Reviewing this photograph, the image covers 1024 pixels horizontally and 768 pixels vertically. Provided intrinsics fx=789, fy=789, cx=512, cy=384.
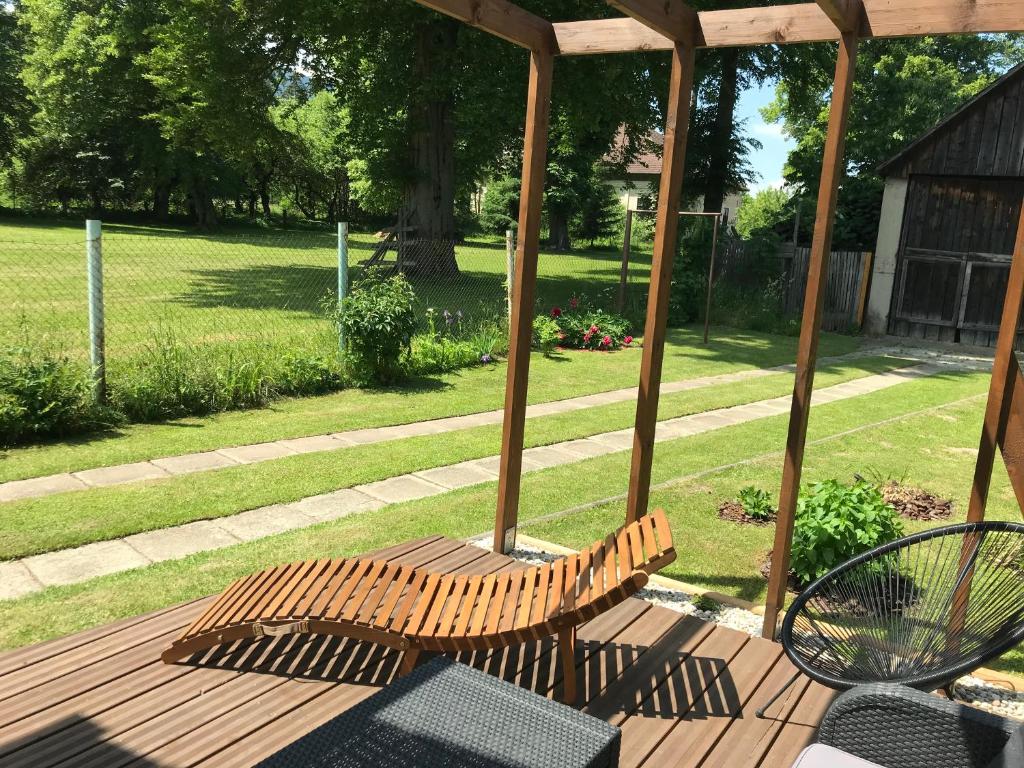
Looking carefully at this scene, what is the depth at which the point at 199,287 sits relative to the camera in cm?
1761

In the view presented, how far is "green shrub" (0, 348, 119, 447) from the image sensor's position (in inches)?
254

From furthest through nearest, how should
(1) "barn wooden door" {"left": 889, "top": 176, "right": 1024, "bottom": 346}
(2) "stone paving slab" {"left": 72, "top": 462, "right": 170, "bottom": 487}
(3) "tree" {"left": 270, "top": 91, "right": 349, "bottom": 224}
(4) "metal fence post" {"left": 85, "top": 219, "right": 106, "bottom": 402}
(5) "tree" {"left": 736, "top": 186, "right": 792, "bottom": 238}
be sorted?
(3) "tree" {"left": 270, "top": 91, "right": 349, "bottom": 224} < (5) "tree" {"left": 736, "top": 186, "right": 792, "bottom": 238} < (1) "barn wooden door" {"left": 889, "top": 176, "right": 1024, "bottom": 346} < (4) "metal fence post" {"left": 85, "top": 219, "right": 106, "bottom": 402} < (2) "stone paving slab" {"left": 72, "top": 462, "right": 170, "bottom": 487}

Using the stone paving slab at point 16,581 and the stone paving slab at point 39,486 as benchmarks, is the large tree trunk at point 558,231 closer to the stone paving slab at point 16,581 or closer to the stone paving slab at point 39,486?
the stone paving slab at point 39,486

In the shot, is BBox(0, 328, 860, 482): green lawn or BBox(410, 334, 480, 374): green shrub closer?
BBox(0, 328, 860, 482): green lawn

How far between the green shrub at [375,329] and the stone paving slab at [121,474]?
3.31 metres

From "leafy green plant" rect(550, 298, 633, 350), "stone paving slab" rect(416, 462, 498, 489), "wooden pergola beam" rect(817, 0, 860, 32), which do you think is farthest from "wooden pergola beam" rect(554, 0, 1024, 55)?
"leafy green plant" rect(550, 298, 633, 350)

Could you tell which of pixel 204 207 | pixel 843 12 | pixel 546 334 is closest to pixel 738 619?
pixel 843 12

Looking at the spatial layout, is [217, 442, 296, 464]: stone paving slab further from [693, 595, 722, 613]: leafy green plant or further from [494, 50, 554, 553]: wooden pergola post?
[693, 595, 722, 613]: leafy green plant

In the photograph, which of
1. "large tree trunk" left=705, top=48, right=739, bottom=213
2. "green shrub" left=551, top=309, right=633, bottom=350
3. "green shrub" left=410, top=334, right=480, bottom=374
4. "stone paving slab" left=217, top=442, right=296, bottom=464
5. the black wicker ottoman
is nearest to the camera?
the black wicker ottoman

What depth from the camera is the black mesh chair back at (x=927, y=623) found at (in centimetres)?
269

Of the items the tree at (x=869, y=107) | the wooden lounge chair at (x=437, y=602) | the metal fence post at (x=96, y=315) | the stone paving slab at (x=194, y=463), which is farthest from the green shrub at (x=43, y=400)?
the tree at (x=869, y=107)

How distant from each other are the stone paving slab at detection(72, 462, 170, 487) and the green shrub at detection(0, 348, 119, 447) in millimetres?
1001

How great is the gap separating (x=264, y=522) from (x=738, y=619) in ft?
9.97

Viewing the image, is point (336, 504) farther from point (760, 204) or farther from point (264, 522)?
point (760, 204)
